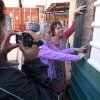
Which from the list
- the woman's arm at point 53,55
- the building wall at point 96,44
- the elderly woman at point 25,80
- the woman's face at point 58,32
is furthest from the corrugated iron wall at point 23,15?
the elderly woman at point 25,80

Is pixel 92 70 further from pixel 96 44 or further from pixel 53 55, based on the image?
pixel 53 55

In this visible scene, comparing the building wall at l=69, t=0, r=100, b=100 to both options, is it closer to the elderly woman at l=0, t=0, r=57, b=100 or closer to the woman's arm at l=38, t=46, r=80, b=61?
the woman's arm at l=38, t=46, r=80, b=61

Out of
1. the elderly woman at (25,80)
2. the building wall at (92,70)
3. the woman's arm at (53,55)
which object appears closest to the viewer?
the elderly woman at (25,80)

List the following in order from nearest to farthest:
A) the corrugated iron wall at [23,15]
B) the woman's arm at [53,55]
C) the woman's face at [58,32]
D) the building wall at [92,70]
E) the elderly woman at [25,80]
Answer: the elderly woman at [25,80]
the building wall at [92,70]
the woman's arm at [53,55]
the woman's face at [58,32]
the corrugated iron wall at [23,15]

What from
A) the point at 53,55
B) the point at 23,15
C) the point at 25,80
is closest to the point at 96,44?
the point at 53,55

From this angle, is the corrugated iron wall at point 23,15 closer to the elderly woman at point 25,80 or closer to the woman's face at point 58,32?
the woman's face at point 58,32

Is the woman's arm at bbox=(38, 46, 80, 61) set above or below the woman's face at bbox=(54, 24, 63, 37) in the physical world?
below

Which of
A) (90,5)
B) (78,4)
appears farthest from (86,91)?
(78,4)

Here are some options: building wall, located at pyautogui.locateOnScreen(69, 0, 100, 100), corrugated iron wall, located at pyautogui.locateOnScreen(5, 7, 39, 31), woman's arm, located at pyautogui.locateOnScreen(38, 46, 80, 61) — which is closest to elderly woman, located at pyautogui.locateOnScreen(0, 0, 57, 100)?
building wall, located at pyautogui.locateOnScreen(69, 0, 100, 100)

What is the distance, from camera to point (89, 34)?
2.48m

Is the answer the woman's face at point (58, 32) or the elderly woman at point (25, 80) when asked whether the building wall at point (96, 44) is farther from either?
the woman's face at point (58, 32)

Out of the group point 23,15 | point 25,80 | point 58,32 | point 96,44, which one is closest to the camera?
point 25,80

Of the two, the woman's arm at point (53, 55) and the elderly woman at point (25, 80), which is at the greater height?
the elderly woman at point (25, 80)

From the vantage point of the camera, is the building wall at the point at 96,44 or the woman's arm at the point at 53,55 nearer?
the building wall at the point at 96,44
